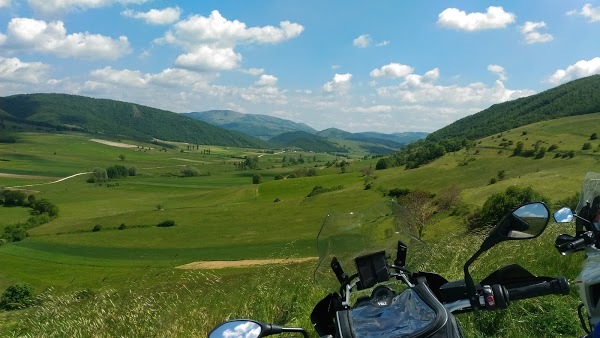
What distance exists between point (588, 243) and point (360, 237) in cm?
142

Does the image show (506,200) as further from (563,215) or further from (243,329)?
(243,329)

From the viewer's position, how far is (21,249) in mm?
63625

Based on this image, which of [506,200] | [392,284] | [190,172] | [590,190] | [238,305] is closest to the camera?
[392,284]

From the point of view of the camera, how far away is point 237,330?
206 centimetres

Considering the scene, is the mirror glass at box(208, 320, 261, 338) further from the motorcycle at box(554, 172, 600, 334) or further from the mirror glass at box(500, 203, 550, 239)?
the motorcycle at box(554, 172, 600, 334)

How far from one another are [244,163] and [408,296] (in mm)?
177708

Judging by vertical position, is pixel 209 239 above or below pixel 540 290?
below

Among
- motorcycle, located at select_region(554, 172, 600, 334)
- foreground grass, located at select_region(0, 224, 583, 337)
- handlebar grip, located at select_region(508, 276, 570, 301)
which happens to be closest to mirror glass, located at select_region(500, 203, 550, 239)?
handlebar grip, located at select_region(508, 276, 570, 301)

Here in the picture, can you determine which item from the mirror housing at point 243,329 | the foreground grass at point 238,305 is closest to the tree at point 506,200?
the foreground grass at point 238,305

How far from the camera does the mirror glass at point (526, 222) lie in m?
2.27

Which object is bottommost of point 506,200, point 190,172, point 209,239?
point 209,239

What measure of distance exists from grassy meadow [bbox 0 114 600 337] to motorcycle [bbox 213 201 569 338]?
2958mm

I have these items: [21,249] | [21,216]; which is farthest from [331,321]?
[21,216]

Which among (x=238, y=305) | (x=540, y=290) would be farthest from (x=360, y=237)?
(x=238, y=305)
